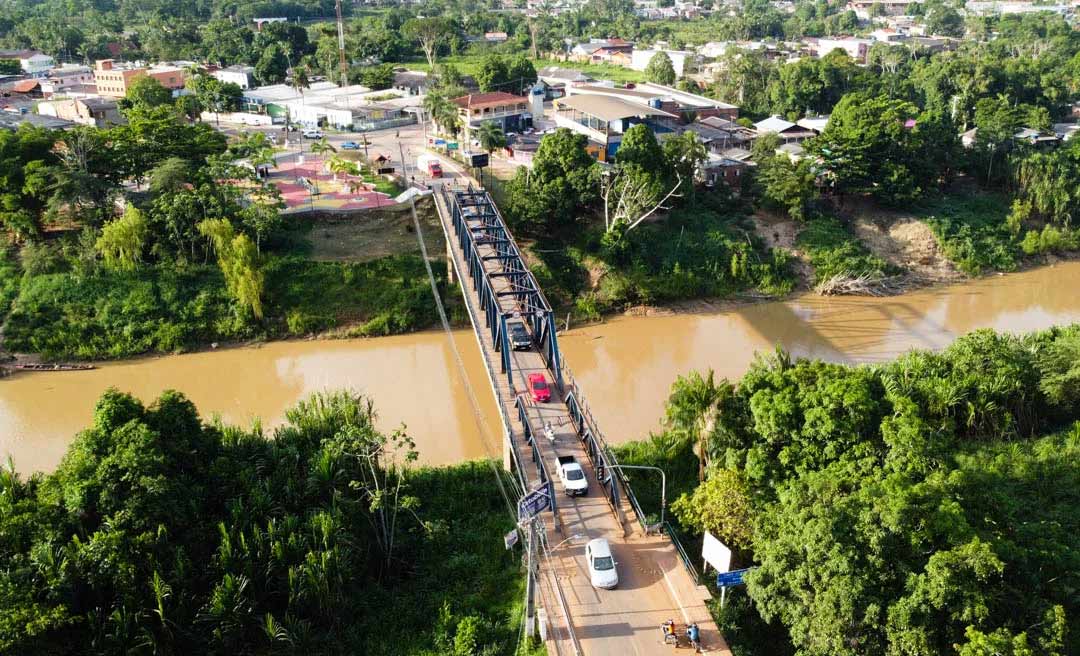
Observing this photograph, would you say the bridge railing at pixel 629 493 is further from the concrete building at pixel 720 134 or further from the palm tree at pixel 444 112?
the palm tree at pixel 444 112

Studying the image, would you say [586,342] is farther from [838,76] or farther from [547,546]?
[838,76]

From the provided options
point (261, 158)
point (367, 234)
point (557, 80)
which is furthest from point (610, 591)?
point (557, 80)


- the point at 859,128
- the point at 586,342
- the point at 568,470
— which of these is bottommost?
the point at 586,342

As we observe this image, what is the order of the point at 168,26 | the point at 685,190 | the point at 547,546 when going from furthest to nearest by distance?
1. the point at 168,26
2. the point at 685,190
3. the point at 547,546

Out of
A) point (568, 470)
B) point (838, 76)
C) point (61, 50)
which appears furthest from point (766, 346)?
point (61, 50)

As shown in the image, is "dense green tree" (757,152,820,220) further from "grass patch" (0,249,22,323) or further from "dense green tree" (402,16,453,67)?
"dense green tree" (402,16,453,67)

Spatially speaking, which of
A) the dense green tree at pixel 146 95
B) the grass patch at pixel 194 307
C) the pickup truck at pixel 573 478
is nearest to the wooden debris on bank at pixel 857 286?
the grass patch at pixel 194 307

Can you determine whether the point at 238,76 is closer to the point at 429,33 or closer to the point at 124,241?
the point at 429,33

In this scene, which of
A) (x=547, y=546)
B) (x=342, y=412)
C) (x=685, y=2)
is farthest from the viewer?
(x=685, y=2)
